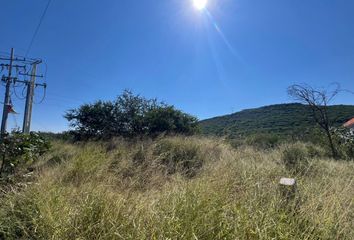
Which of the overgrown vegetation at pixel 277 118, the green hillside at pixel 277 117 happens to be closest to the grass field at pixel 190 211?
the overgrown vegetation at pixel 277 118

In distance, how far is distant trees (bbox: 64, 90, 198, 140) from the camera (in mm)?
15727

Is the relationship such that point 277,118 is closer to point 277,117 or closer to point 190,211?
point 277,117

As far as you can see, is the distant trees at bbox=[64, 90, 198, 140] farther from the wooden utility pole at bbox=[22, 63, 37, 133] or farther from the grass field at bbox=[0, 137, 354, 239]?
the grass field at bbox=[0, 137, 354, 239]

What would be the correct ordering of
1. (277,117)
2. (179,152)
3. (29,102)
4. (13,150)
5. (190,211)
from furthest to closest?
(277,117)
(29,102)
(179,152)
(13,150)
(190,211)

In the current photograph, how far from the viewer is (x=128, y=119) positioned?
1675 cm

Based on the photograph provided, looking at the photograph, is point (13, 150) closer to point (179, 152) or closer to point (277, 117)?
point (179, 152)

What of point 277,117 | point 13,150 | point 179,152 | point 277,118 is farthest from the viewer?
point 277,117

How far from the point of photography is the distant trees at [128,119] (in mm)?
15727

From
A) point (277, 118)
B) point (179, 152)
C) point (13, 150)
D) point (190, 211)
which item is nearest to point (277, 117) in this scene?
point (277, 118)

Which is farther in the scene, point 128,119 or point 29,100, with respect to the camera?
point 29,100

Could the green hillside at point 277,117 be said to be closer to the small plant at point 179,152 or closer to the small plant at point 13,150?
the small plant at point 179,152

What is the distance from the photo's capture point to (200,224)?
2.88 metres

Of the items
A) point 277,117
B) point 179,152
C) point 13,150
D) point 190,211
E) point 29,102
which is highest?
point 29,102

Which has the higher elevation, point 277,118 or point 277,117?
point 277,117
